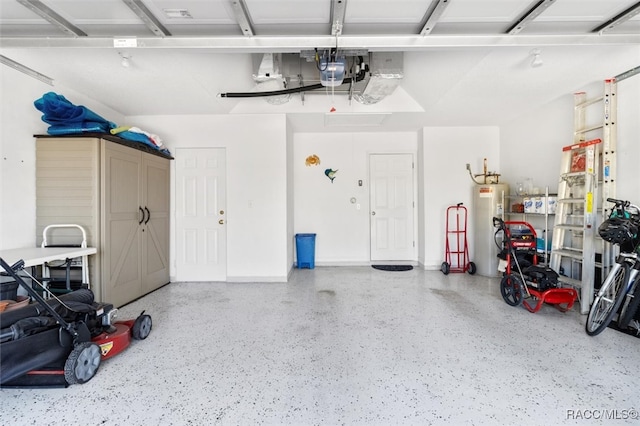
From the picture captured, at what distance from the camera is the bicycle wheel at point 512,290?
312 cm

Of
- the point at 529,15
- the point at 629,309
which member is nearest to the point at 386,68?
the point at 529,15

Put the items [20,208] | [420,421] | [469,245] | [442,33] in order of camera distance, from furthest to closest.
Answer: [469,245]
[20,208]
[442,33]
[420,421]

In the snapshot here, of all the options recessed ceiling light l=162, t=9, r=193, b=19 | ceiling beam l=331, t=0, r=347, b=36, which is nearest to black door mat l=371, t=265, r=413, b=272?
ceiling beam l=331, t=0, r=347, b=36

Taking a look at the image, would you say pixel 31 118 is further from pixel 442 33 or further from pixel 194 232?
pixel 442 33

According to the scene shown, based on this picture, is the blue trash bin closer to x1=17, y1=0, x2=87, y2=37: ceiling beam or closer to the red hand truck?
the red hand truck

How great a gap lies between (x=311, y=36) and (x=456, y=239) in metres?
4.37

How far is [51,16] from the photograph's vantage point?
6.68 feet

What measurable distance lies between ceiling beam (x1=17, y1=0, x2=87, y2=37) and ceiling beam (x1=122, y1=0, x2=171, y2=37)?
62 cm

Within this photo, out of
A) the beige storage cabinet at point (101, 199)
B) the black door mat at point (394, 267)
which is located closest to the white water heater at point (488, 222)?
the black door mat at point (394, 267)

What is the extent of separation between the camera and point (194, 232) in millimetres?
4492

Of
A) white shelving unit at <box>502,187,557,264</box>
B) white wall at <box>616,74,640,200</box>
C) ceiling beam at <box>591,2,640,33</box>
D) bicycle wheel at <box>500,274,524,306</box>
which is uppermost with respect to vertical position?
ceiling beam at <box>591,2,640,33</box>

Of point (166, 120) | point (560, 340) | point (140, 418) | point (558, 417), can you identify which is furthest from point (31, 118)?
point (560, 340)

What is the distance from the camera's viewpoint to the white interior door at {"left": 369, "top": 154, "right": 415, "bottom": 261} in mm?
5496

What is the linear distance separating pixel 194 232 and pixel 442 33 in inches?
167
